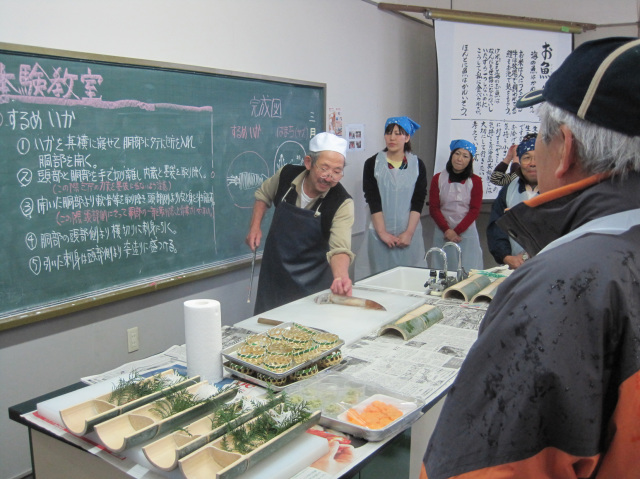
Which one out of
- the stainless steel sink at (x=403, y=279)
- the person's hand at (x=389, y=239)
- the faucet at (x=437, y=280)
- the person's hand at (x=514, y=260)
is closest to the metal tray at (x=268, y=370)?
the faucet at (x=437, y=280)

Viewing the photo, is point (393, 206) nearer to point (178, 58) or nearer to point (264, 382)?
point (178, 58)

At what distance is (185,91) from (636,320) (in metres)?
2.64

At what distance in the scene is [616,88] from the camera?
755 millimetres

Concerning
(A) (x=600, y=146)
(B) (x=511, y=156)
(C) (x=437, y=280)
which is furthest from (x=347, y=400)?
(B) (x=511, y=156)

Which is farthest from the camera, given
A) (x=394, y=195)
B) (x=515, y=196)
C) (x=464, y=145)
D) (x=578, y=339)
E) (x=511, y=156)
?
(x=511, y=156)

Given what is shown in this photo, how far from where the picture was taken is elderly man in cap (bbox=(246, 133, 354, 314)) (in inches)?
104

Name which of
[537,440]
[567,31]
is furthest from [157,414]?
[567,31]

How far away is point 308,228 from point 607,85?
6.71ft

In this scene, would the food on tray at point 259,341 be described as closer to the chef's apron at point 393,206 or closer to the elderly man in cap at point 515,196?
the elderly man in cap at point 515,196

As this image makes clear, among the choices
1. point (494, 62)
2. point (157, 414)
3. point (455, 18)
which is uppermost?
point (455, 18)

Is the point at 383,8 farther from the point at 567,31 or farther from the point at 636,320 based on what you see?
the point at 636,320

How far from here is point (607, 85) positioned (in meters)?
0.76

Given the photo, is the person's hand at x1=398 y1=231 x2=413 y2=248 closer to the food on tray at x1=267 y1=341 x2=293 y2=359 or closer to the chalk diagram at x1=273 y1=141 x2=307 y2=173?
the chalk diagram at x1=273 y1=141 x2=307 y2=173

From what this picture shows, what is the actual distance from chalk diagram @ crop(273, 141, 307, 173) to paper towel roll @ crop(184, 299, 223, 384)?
84.5 inches
